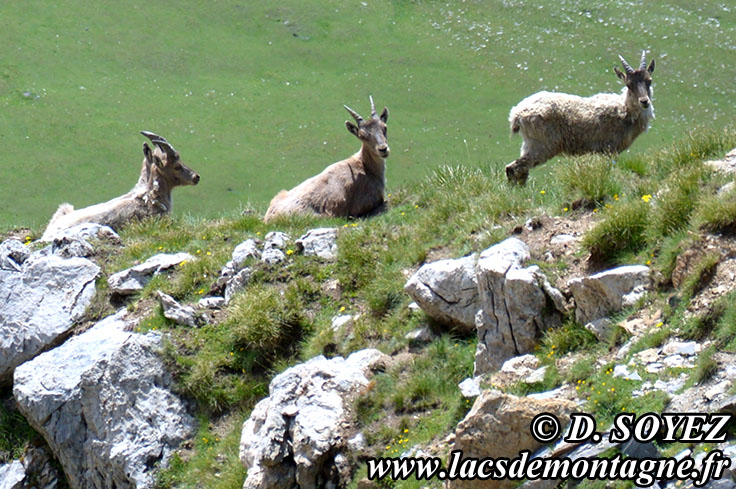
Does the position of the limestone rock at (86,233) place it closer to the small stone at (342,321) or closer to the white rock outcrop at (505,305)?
the small stone at (342,321)

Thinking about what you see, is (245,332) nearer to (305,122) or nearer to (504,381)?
(504,381)

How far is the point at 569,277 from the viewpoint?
27.7 feet

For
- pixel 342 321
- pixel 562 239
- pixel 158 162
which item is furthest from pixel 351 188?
pixel 562 239

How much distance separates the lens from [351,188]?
1388cm

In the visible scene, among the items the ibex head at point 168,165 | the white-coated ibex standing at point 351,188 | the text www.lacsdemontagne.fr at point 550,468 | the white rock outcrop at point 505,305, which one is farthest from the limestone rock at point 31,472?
the ibex head at point 168,165

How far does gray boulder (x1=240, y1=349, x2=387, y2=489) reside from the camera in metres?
8.05

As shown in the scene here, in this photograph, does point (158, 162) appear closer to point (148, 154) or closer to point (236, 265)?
point (148, 154)

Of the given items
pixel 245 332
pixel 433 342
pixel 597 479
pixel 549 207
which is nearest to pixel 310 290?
pixel 245 332

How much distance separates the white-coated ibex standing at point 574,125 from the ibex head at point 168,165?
6011 millimetres

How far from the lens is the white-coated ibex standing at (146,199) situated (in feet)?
48.4

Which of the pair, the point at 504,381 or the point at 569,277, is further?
the point at 569,277

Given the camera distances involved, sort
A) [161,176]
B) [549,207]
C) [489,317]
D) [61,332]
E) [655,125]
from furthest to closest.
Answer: [655,125]
[161,176]
[61,332]
[549,207]
[489,317]

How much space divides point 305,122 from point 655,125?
1032cm

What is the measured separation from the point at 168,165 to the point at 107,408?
6224 millimetres
